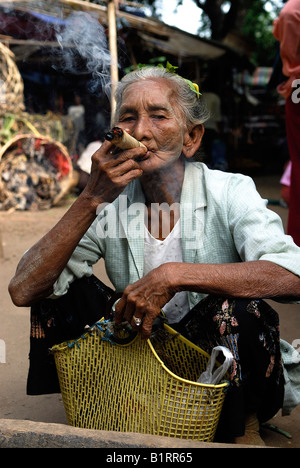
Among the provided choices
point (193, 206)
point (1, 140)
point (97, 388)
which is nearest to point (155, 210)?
point (193, 206)

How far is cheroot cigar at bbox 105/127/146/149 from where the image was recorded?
5.65ft

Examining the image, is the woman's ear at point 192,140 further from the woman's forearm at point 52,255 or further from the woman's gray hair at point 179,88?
the woman's forearm at point 52,255

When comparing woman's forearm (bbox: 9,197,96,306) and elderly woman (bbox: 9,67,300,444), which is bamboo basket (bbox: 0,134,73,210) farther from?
woman's forearm (bbox: 9,197,96,306)

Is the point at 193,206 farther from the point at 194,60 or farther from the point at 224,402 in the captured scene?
the point at 194,60

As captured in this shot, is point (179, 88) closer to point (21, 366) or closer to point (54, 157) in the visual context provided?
point (21, 366)

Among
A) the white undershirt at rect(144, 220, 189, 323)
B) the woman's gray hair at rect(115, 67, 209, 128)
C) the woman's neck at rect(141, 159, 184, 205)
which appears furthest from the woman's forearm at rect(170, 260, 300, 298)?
the woman's gray hair at rect(115, 67, 209, 128)

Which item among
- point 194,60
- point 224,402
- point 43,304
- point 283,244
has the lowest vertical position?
point 224,402

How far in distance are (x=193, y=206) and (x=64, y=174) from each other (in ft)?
19.9

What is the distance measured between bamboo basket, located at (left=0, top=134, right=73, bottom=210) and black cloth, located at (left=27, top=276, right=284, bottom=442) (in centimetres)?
579

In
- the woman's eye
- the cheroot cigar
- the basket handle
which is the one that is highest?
the woman's eye

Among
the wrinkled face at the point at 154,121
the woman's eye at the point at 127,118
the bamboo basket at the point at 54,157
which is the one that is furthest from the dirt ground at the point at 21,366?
the bamboo basket at the point at 54,157

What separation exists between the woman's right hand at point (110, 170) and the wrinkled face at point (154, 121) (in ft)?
0.63

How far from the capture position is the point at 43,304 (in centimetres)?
206

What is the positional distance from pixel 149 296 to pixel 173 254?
420 millimetres
